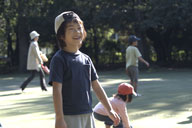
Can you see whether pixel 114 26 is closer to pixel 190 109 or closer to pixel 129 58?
pixel 129 58

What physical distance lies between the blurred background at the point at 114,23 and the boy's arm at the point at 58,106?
62.8 ft

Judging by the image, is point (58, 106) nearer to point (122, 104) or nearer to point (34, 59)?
point (122, 104)

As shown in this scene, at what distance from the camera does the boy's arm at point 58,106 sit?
3098mm

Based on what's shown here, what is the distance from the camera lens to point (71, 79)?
10.7 feet

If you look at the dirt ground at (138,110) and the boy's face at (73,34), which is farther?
the dirt ground at (138,110)

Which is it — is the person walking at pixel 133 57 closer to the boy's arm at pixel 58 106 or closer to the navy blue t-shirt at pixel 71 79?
the navy blue t-shirt at pixel 71 79

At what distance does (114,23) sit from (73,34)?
68.4 feet

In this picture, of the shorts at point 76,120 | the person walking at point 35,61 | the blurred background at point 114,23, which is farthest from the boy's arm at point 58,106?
the blurred background at point 114,23

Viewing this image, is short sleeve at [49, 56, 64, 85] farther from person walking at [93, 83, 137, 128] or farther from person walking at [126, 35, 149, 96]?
person walking at [126, 35, 149, 96]

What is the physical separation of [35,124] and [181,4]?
16.8m

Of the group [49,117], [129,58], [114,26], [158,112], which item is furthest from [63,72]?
[114,26]

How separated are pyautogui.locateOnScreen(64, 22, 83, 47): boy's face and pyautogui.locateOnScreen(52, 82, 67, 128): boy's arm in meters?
0.37

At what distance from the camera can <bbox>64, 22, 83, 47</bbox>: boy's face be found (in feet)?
10.7

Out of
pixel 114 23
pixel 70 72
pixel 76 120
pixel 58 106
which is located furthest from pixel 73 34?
pixel 114 23
